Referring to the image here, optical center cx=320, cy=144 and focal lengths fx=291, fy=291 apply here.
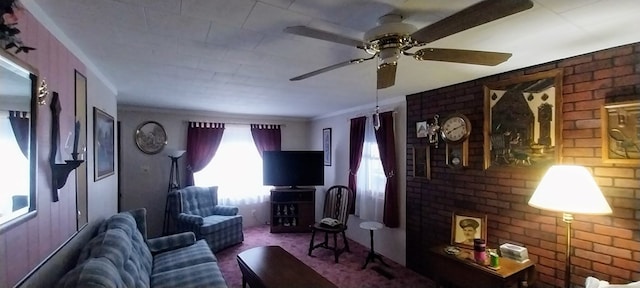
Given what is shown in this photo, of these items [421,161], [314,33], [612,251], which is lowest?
[612,251]

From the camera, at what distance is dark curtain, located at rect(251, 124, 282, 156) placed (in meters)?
5.72

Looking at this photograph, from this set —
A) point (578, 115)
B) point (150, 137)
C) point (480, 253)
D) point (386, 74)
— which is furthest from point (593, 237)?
point (150, 137)

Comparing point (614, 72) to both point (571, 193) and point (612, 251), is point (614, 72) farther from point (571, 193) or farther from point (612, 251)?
point (612, 251)

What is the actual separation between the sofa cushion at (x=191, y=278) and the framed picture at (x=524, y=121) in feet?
8.77

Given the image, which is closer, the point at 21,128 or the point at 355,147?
the point at 21,128

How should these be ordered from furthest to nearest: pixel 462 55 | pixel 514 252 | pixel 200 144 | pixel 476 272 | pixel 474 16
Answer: pixel 200 144
pixel 514 252
pixel 476 272
pixel 462 55
pixel 474 16

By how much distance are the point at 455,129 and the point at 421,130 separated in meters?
0.49

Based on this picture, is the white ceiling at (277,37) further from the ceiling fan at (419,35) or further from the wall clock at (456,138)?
the wall clock at (456,138)

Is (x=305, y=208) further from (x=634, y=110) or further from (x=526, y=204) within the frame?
(x=634, y=110)

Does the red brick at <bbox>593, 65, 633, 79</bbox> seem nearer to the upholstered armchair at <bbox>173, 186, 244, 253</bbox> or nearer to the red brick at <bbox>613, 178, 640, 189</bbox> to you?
the red brick at <bbox>613, 178, 640, 189</bbox>

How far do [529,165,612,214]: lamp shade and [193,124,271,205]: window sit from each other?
15.2 feet

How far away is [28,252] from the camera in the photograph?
4.31ft

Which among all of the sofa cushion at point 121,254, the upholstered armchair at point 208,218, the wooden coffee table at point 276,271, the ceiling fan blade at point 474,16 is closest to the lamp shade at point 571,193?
the ceiling fan blade at point 474,16

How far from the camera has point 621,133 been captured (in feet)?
6.29
